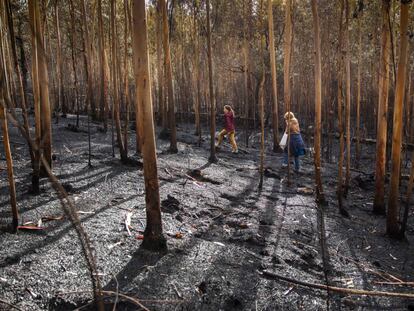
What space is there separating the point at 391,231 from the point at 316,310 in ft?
9.88

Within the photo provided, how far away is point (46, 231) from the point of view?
→ 396 cm

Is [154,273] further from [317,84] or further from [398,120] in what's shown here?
[317,84]

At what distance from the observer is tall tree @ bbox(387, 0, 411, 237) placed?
16.0 feet

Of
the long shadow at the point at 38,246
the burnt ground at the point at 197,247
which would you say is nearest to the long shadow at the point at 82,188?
the burnt ground at the point at 197,247

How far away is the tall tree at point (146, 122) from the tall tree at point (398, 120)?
3430mm

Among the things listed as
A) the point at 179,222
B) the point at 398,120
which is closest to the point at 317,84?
the point at 398,120

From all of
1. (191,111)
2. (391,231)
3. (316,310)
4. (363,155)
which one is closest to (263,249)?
(316,310)

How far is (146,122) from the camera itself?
345cm

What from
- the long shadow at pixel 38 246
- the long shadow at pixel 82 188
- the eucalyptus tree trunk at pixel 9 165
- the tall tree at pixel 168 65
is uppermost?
the tall tree at pixel 168 65

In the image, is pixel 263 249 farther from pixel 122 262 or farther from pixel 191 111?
pixel 191 111

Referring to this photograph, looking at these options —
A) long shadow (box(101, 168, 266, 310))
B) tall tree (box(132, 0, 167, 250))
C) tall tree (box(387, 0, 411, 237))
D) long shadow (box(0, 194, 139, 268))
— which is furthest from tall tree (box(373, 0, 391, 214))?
long shadow (box(0, 194, 139, 268))

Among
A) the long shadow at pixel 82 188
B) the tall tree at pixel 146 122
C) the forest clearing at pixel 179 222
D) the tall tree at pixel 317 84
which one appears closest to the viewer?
the forest clearing at pixel 179 222

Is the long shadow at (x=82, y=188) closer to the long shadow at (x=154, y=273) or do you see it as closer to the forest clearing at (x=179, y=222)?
the forest clearing at (x=179, y=222)

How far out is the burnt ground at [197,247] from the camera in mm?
3133
